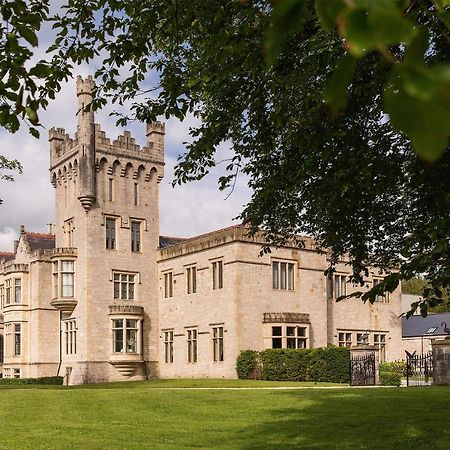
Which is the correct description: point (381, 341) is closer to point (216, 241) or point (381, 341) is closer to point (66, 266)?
point (216, 241)

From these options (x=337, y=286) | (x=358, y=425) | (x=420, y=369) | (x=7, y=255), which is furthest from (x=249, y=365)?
(x=7, y=255)

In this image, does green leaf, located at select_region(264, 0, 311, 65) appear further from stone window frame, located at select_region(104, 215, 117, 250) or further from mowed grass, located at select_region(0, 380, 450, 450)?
stone window frame, located at select_region(104, 215, 117, 250)

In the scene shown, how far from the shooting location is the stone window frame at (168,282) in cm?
3900

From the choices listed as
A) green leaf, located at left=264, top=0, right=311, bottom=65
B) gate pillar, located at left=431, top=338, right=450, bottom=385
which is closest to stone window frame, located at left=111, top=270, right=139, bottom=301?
gate pillar, located at left=431, top=338, right=450, bottom=385

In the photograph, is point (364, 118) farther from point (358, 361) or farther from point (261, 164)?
point (358, 361)

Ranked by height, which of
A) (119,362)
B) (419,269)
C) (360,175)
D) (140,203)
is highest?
(140,203)

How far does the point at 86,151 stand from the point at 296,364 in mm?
16060

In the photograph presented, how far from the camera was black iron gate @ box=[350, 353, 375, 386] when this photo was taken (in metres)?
26.2

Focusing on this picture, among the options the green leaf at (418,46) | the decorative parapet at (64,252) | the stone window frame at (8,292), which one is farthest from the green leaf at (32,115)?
the stone window frame at (8,292)

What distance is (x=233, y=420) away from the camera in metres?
13.7

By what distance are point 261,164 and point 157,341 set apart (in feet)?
96.1

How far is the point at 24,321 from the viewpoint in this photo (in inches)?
1603

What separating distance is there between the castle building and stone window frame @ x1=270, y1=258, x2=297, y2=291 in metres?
0.05

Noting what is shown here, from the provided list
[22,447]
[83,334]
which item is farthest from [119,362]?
[22,447]
